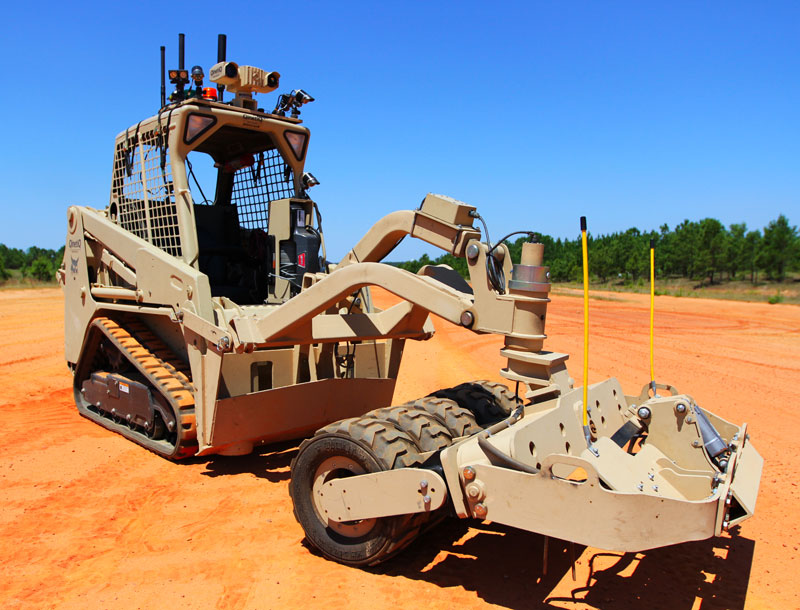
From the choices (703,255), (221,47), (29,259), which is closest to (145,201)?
(221,47)

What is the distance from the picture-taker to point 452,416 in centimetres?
462

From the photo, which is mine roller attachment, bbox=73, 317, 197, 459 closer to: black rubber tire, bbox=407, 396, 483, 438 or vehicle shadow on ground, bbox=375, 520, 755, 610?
black rubber tire, bbox=407, 396, 483, 438

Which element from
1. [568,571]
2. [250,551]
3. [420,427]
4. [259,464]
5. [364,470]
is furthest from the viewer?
[259,464]

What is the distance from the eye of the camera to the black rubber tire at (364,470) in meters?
3.88

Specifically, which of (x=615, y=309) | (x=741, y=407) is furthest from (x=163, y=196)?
(x=615, y=309)

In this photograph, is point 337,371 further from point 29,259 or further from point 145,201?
point 29,259

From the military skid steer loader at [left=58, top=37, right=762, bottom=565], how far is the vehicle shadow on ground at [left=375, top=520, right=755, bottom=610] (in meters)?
0.39

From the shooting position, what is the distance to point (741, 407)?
9.01 meters

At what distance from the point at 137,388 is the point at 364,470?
3.54 metres

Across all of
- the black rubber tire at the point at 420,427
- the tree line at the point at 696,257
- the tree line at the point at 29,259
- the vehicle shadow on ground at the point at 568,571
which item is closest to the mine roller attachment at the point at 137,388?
the black rubber tire at the point at 420,427

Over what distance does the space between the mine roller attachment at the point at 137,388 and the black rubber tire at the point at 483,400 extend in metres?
2.51

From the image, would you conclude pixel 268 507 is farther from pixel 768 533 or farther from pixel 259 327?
pixel 768 533

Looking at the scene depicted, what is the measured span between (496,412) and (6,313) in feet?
71.9

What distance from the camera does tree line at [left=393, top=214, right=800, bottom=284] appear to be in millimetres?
46219
